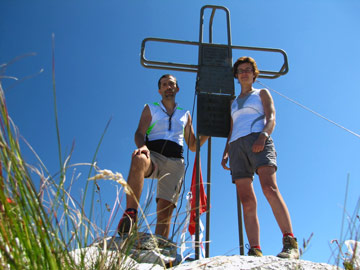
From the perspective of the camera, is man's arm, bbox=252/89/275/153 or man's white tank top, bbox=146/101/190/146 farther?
man's white tank top, bbox=146/101/190/146

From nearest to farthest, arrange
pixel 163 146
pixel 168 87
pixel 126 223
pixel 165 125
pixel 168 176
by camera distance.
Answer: pixel 126 223 < pixel 163 146 < pixel 168 176 < pixel 165 125 < pixel 168 87

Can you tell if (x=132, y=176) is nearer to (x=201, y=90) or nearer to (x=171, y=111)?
(x=171, y=111)

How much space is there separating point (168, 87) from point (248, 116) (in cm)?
84

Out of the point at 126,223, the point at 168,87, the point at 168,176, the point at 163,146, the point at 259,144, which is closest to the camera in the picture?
the point at 126,223

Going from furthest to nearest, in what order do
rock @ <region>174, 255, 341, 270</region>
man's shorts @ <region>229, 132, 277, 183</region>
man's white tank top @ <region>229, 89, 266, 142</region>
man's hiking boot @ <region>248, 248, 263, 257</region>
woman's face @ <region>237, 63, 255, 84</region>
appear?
woman's face @ <region>237, 63, 255, 84</region> < man's white tank top @ <region>229, 89, 266, 142</region> < man's shorts @ <region>229, 132, 277, 183</region> < man's hiking boot @ <region>248, 248, 263, 257</region> < rock @ <region>174, 255, 341, 270</region>

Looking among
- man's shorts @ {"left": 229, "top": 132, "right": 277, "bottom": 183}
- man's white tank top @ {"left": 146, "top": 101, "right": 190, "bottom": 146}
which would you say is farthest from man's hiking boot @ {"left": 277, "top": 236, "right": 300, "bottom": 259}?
man's white tank top @ {"left": 146, "top": 101, "right": 190, "bottom": 146}

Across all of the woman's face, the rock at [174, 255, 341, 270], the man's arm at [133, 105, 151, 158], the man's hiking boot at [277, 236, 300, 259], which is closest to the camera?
the rock at [174, 255, 341, 270]

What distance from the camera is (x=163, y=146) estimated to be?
2.50m

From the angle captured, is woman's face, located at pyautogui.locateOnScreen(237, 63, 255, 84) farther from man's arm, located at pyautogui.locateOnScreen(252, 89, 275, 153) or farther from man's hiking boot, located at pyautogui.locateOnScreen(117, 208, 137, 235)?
man's hiking boot, located at pyautogui.locateOnScreen(117, 208, 137, 235)

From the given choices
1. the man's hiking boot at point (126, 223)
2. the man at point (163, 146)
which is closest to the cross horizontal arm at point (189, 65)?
the man at point (163, 146)

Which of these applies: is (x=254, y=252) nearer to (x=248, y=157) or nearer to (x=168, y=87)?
(x=248, y=157)

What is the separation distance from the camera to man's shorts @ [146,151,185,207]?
2561 millimetres

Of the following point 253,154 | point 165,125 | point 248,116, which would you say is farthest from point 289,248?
point 165,125

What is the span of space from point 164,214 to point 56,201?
1.64 meters
